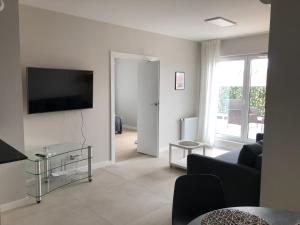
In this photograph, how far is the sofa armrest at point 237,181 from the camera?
240 centimetres

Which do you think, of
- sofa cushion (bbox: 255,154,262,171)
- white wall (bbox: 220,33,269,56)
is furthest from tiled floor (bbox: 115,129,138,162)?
white wall (bbox: 220,33,269,56)

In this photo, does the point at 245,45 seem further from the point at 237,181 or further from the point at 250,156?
the point at 237,181

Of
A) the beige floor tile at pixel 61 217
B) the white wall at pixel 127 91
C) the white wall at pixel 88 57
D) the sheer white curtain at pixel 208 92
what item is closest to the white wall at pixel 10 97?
the beige floor tile at pixel 61 217

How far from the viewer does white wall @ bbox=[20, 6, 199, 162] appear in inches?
138

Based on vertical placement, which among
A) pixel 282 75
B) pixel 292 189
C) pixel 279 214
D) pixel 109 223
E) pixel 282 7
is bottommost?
pixel 109 223

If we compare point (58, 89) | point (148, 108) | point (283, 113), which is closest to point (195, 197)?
point (283, 113)

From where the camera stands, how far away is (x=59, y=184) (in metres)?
3.52

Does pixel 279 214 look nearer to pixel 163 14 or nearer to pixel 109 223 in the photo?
pixel 109 223

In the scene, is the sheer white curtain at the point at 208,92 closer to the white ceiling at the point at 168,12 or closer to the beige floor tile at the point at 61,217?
the white ceiling at the point at 168,12

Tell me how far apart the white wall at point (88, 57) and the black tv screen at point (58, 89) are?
149 mm

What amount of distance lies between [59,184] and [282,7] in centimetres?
332

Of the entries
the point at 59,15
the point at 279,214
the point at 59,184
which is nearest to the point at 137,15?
the point at 59,15

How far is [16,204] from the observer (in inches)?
116

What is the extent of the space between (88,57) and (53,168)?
1782 millimetres
